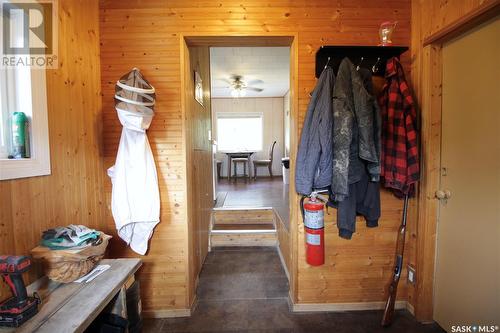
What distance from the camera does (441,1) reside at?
162 cm

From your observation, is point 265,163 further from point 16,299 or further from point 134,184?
point 16,299

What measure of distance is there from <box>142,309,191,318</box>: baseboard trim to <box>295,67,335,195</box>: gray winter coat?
1.36 m

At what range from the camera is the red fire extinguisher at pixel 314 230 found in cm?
172

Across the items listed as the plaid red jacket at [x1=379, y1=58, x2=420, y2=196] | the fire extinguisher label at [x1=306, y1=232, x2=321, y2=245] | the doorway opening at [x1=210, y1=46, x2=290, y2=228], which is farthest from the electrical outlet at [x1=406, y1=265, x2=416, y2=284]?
the doorway opening at [x1=210, y1=46, x2=290, y2=228]

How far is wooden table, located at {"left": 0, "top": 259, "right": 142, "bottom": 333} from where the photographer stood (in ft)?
3.01

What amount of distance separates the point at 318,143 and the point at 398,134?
59 centimetres

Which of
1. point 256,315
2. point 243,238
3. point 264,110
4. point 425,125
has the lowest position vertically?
point 256,315

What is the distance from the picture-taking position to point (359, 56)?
1.69 meters

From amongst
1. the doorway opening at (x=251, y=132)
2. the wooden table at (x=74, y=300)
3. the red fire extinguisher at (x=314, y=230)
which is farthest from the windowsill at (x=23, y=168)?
the doorway opening at (x=251, y=132)

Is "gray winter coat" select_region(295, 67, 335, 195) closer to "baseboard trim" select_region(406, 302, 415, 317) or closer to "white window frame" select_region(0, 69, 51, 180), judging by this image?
"baseboard trim" select_region(406, 302, 415, 317)

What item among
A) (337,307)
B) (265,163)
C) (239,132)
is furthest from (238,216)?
(239,132)

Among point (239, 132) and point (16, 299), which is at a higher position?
point (239, 132)

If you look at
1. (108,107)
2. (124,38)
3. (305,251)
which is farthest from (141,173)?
(305,251)

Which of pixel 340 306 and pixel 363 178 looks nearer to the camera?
pixel 363 178
